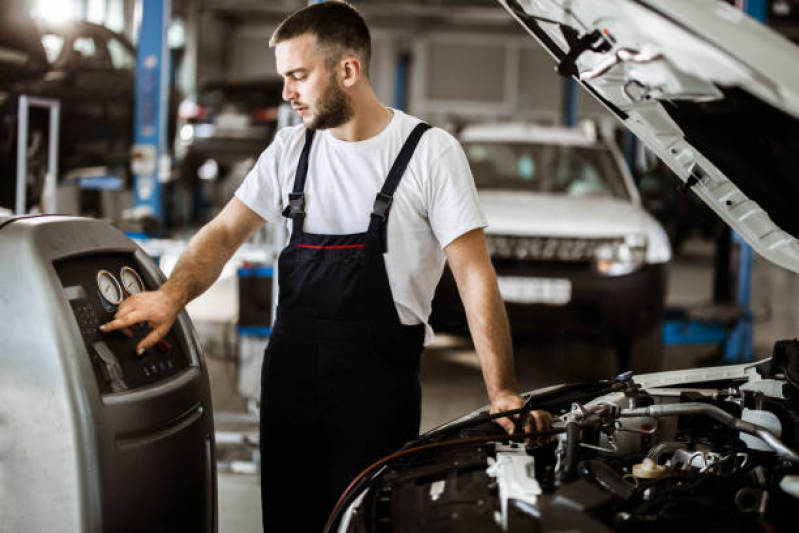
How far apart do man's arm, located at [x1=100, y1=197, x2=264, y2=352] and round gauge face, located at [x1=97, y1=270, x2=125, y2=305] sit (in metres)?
0.02

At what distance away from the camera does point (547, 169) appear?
584 centimetres

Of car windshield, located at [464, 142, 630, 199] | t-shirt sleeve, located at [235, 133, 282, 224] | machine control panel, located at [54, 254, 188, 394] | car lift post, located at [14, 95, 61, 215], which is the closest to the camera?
machine control panel, located at [54, 254, 188, 394]

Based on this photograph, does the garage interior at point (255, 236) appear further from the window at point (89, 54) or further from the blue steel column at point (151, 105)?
the window at point (89, 54)

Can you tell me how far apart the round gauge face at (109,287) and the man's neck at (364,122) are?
651 mm

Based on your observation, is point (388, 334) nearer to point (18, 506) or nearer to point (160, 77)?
point (18, 506)

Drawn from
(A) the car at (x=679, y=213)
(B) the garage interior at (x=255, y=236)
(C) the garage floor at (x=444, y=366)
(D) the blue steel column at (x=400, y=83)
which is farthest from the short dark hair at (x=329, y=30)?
(D) the blue steel column at (x=400, y=83)

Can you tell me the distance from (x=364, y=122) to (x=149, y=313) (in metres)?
0.69

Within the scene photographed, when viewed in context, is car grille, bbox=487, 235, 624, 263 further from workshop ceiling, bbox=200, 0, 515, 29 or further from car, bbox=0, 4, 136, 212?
workshop ceiling, bbox=200, 0, 515, 29

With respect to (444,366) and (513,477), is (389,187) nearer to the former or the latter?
(513,477)

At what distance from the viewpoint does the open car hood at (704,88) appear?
128 cm

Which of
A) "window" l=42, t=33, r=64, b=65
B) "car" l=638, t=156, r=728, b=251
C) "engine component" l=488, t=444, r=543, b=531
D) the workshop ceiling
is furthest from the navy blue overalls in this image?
the workshop ceiling

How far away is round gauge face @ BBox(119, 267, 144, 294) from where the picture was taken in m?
1.88

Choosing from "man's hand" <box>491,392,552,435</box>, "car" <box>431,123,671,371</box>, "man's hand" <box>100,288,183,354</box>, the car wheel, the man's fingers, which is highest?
"man's hand" <box>100,288,183,354</box>

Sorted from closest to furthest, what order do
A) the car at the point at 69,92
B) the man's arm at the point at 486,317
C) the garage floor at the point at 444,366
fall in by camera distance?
the man's arm at the point at 486,317, the garage floor at the point at 444,366, the car at the point at 69,92
